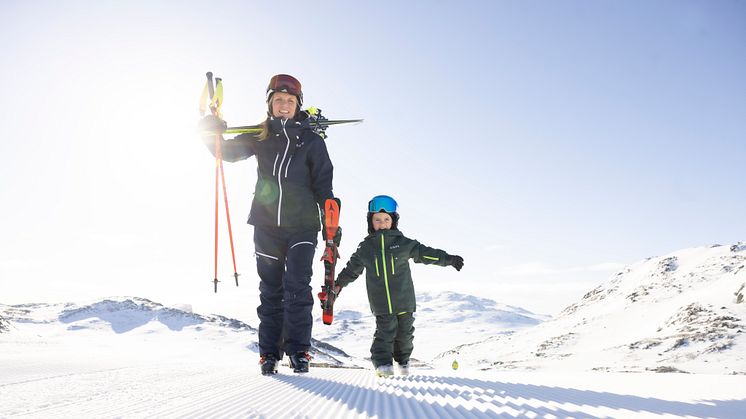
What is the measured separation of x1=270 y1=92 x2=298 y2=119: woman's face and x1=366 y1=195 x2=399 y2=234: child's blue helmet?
4.46 feet

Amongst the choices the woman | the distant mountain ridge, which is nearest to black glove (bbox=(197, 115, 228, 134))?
the woman

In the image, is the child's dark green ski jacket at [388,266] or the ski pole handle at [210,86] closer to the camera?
the ski pole handle at [210,86]

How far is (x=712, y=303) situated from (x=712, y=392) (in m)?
37.7

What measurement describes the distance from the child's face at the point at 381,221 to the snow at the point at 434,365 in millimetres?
1588

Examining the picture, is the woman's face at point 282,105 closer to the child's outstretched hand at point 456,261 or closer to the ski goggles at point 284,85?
the ski goggles at point 284,85

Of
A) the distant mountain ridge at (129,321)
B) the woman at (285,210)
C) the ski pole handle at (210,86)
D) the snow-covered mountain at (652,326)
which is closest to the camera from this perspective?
the woman at (285,210)

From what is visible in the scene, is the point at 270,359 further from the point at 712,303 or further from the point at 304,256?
the point at 712,303

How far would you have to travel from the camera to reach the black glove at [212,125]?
439 centimetres

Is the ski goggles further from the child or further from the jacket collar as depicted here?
the jacket collar

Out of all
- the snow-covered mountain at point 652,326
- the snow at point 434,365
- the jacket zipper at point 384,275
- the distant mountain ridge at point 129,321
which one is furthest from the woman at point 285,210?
the distant mountain ridge at point 129,321

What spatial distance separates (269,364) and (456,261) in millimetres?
2341

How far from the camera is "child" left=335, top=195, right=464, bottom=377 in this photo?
4.73 m

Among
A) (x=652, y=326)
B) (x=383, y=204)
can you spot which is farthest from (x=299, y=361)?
(x=652, y=326)

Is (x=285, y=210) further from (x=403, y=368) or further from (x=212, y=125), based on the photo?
(x=403, y=368)
